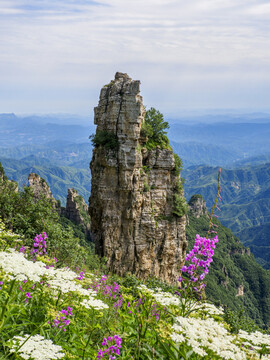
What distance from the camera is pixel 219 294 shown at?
92062mm

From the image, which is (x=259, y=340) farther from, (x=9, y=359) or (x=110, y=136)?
(x=110, y=136)

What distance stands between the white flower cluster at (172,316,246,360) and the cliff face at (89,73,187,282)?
21225mm

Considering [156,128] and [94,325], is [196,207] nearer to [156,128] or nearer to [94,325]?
[156,128]

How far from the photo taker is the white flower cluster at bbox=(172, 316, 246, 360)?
602cm

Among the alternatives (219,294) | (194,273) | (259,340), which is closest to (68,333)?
(194,273)

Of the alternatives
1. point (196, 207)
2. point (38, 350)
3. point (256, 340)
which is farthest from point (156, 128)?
point (196, 207)

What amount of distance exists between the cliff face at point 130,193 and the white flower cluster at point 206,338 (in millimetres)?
21225

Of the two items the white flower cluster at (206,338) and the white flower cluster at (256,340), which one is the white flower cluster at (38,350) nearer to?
the white flower cluster at (206,338)

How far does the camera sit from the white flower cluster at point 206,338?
6023 mm

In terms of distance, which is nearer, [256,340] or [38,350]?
[38,350]

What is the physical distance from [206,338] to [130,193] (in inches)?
868

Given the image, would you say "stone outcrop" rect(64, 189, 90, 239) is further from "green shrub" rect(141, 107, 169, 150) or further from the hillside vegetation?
the hillside vegetation

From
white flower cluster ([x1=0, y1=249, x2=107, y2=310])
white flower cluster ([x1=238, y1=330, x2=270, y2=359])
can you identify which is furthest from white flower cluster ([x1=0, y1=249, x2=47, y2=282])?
white flower cluster ([x1=238, y1=330, x2=270, y2=359])

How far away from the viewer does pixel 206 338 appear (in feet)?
20.9
